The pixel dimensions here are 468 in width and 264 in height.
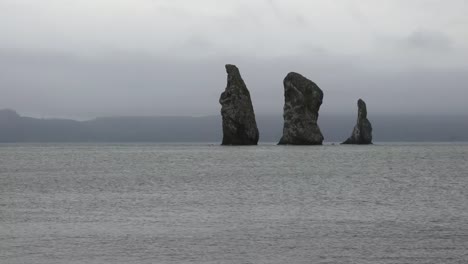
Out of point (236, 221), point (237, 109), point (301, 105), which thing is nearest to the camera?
point (236, 221)

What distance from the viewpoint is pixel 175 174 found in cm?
8712

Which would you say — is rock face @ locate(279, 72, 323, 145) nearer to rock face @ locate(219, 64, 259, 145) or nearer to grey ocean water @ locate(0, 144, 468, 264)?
rock face @ locate(219, 64, 259, 145)

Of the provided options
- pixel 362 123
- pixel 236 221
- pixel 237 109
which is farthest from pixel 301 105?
pixel 236 221

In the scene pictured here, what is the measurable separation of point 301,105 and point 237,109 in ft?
46.5

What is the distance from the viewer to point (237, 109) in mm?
161000

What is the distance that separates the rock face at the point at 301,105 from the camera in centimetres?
16638

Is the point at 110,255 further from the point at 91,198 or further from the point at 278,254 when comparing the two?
the point at 91,198

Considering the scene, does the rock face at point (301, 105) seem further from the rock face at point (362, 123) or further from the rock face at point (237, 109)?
the rock face at point (362, 123)

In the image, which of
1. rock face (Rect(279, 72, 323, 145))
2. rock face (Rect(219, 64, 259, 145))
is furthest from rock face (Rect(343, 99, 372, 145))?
rock face (Rect(219, 64, 259, 145))

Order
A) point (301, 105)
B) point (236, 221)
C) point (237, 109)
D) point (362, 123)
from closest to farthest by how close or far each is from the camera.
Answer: point (236, 221)
point (237, 109)
point (301, 105)
point (362, 123)

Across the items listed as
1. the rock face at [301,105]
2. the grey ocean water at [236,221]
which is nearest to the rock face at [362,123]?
the rock face at [301,105]

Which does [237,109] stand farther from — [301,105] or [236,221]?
[236,221]

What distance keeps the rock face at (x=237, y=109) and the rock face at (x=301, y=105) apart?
26.6 ft

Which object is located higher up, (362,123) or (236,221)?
(362,123)
